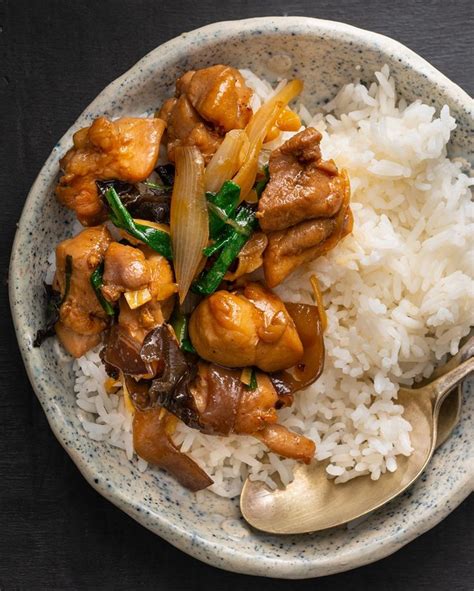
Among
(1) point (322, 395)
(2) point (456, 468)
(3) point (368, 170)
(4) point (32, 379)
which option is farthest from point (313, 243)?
(4) point (32, 379)

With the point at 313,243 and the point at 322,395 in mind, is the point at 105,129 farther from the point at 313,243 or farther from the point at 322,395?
the point at 322,395

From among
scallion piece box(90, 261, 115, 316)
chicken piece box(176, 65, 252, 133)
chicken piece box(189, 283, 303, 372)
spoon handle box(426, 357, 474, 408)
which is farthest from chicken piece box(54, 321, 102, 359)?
spoon handle box(426, 357, 474, 408)

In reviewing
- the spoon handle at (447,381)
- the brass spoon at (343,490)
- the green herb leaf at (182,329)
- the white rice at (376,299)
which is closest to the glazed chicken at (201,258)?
the green herb leaf at (182,329)

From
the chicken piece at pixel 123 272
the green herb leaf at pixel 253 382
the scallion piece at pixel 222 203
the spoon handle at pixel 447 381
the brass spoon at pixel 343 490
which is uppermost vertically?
the scallion piece at pixel 222 203

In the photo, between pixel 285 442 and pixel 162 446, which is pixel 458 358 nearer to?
pixel 285 442

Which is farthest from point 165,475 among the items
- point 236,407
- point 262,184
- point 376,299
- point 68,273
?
point 262,184

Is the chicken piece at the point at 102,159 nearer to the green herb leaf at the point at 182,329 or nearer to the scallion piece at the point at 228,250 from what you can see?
the scallion piece at the point at 228,250

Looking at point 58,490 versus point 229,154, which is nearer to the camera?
point 229,154
